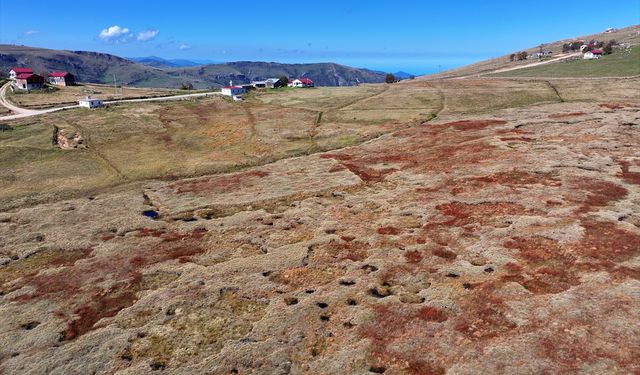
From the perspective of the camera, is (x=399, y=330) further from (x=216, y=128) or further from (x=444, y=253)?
(x=216, y=128)

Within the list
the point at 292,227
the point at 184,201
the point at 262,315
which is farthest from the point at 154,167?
the point at 262,315

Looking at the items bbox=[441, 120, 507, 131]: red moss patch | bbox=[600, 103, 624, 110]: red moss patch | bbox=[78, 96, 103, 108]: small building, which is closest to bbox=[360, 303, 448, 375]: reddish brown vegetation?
bbox=[441, 120, 507, 131]: red moss patch

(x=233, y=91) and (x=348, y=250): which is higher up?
(x=233, y=91)

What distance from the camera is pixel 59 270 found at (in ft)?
148

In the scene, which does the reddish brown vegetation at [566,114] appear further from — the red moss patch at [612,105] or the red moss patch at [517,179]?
the red moss patch at [517,179]

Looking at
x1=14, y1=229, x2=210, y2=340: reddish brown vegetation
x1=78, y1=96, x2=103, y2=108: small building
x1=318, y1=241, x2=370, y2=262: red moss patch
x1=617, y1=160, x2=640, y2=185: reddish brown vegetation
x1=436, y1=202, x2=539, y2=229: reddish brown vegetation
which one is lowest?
x1=14, y1=229, x2=210, y2=340: reddish brown vegetation

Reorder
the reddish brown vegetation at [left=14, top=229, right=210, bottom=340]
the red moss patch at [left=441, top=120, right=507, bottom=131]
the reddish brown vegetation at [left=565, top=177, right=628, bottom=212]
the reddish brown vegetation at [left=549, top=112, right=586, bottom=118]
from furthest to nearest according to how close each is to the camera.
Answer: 1. the red moss patch at [left=441, top=120, right=507, bottom=131]
2. the reddish brown vegetation at [left=549, top=112, right=586, bottom=118]
3. the reddish brown vegetation at [left=565, top=177, right=628, bottom=212]
4. the reddish brown vegetation at [left=14, top=229, right=210, bottom=340]

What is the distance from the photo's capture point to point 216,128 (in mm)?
122562

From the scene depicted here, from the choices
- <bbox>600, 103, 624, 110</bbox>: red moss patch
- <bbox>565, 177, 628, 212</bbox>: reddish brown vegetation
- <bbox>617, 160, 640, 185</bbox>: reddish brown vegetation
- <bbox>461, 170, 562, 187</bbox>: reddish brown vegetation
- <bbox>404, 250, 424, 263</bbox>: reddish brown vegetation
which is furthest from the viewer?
<bbox>600, 103, 624, 110</bbox>: red moss patch

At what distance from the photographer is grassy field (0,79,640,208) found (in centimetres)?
8688

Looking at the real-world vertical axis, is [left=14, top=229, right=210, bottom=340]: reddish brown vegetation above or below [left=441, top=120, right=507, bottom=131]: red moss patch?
below

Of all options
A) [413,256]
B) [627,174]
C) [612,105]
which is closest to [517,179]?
[627,174]

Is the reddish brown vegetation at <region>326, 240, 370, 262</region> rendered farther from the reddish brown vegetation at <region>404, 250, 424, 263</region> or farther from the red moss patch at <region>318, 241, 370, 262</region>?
the reddish brown vegetation at <region>404, 250, 424, 263</region>

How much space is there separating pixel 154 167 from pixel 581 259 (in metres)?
78.4
